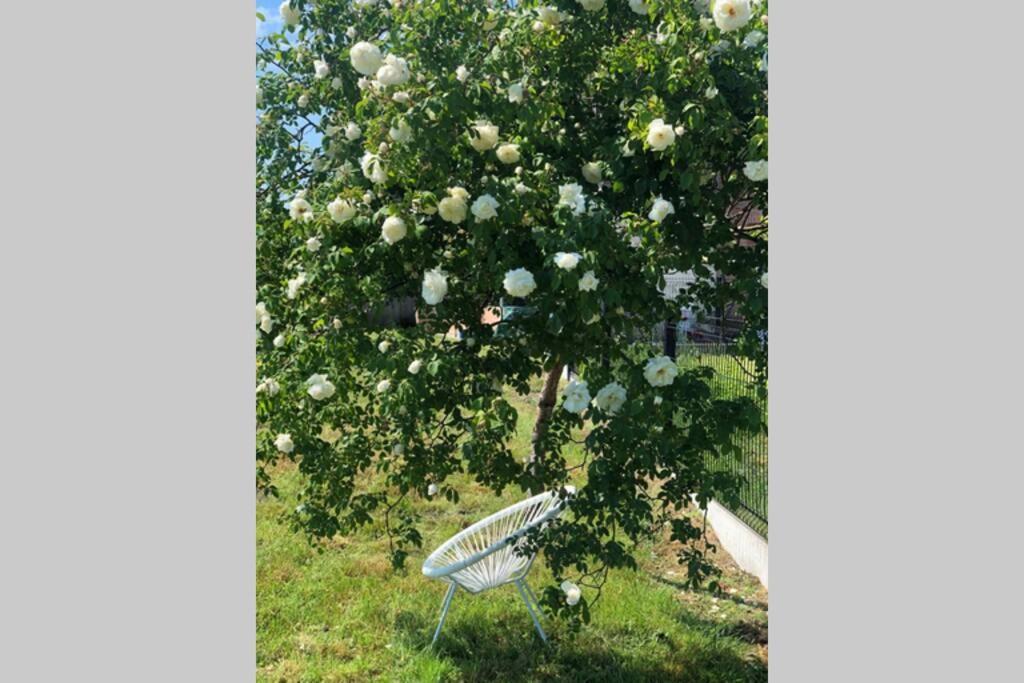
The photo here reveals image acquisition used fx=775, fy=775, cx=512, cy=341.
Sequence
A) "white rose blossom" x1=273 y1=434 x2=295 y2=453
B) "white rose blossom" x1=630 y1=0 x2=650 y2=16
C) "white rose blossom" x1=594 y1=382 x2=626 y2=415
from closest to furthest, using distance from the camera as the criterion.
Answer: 1. "white rose blossom" x1=594 y1=382 x2=626 y2=415
2. "white rose blossom" x1=630 y1=0 x2=650 y2=16
3. "white rose blossom" x1=273 y1=434 x2=295 y2=453

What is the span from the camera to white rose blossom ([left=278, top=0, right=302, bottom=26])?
8.06ft

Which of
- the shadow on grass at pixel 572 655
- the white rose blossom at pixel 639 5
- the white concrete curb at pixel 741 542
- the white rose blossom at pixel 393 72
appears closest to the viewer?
the white rose blossom at pixel 393 72

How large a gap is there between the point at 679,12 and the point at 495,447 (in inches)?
54.0

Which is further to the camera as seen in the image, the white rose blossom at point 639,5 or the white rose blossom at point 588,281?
the white rose blossom at point 639,5

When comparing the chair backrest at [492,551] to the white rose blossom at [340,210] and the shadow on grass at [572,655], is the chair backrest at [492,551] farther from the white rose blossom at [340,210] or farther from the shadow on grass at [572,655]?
the white rose blossom at [340,210]

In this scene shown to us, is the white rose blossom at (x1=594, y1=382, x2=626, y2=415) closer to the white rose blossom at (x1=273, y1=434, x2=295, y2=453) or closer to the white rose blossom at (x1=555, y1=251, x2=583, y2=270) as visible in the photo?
the white rose blossom at (x1=555, y1=251, x2=583, y2=270)

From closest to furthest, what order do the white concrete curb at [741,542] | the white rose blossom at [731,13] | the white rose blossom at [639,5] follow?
the white rose blossom at [731,13], the white rose blossom at [639,5], the white concrete curb at [741,542]

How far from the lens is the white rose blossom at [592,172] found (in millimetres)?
2184

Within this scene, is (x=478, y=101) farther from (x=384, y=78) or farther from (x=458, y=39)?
(x=458, y=39)

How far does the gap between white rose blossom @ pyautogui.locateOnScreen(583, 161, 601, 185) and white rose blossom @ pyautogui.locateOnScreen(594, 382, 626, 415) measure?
59cm

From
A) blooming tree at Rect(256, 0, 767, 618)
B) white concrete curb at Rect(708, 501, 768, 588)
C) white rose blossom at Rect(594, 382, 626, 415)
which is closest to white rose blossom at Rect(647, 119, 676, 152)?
blooming tree at Rect(256, 0, 767, 618)

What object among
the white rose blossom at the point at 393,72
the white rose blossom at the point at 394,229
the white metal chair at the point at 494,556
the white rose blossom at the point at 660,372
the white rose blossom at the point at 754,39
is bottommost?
the white metal chair at the point at 494,556

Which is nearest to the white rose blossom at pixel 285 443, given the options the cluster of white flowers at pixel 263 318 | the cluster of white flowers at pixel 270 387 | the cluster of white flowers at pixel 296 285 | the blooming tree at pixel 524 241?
the blooming tree at pixel 524 241

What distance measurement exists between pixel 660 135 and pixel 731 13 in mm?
330
